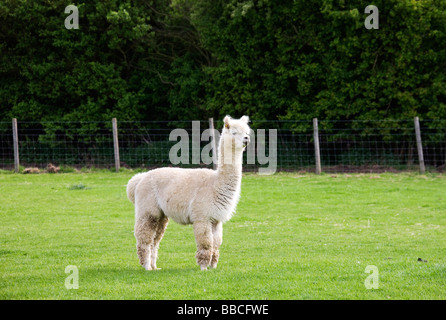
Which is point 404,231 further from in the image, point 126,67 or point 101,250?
point 126,67

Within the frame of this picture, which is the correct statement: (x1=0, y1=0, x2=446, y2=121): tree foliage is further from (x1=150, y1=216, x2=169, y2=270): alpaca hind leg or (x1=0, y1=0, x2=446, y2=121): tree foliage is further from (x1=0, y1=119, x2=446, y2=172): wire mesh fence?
(x1=150, y1=216, x2=169, y2=270): alpaca hind leg

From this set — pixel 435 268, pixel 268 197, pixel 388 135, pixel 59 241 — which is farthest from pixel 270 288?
pixel 388 135

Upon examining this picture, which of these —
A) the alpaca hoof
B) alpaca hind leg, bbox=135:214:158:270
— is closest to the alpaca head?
alpaca hind leg, bbox=135:214:158:270

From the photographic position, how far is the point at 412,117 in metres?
19.9

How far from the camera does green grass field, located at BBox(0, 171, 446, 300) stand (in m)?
6.16

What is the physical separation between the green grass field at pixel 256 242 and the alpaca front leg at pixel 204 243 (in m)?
0.20

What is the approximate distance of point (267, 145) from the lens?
71.7ft

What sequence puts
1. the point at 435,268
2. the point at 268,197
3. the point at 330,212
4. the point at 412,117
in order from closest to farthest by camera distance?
the point at 435,268 < the point at 330,212 < the point at 268,197 < the point at 412,117

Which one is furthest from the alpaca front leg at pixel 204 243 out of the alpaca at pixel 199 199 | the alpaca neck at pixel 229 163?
the alpaca neck at pixel 229 163

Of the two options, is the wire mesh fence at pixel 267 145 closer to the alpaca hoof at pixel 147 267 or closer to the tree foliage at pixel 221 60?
the tree foliage at pixel 221 60

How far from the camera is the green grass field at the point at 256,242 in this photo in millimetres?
6160

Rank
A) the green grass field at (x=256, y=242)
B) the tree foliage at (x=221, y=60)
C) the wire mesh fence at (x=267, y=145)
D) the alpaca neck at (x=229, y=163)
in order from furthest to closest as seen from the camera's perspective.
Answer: the wire mesh fence at (x=267, y=145) → the tree foliage at (x=221, y=60) → the alpaca neck at (x=229, y=163) → the green grass field at (x=256, y=242)

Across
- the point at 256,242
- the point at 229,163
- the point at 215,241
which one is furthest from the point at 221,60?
the point at 215,241

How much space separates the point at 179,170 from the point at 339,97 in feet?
45.9
